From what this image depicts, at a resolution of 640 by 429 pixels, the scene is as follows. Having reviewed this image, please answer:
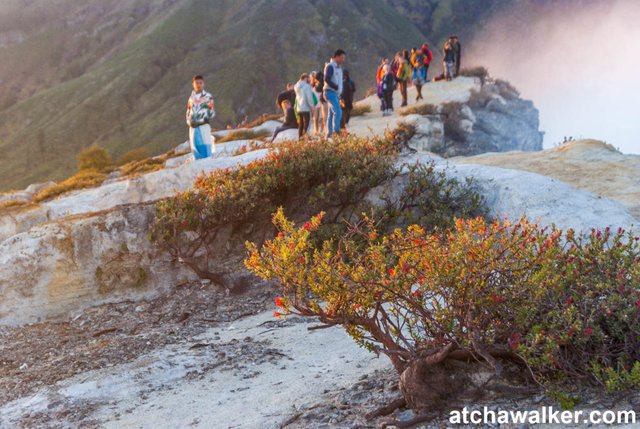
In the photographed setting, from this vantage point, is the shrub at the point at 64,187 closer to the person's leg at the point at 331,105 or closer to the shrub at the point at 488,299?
the person's leg at the point at 331,105

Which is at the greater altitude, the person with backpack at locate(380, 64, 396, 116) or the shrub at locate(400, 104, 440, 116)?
the person with backpack at locate(380, 64, 396, 116)

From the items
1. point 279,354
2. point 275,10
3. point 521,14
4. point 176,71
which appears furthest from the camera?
point 521,14

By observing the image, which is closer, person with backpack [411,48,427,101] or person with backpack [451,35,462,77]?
person with backpack [411,48,427,101]

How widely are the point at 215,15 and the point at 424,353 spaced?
5657 inches

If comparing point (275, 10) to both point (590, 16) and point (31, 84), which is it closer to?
point (31, 84)

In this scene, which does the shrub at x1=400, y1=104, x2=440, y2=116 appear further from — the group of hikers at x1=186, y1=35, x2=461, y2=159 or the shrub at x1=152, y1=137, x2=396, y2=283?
the shrub at x1=152, y1=137, x2=396, y2=283

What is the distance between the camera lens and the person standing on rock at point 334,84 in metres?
15.0

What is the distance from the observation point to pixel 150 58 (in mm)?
118938

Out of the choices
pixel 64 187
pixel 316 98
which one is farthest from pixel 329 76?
pixel 64 187

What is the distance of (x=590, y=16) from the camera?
168 m

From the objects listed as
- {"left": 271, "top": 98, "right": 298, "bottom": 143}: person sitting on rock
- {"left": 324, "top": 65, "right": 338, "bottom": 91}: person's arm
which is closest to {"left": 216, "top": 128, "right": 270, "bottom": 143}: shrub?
{"left": 271, "top": 98, "right": 298, "bottom": 143}: person sitting on rock

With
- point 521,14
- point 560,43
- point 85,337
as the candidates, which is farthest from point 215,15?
point 85,337

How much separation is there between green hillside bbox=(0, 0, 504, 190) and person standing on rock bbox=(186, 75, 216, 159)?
78.7 meters

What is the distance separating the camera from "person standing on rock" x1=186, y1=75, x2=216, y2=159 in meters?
14.0
